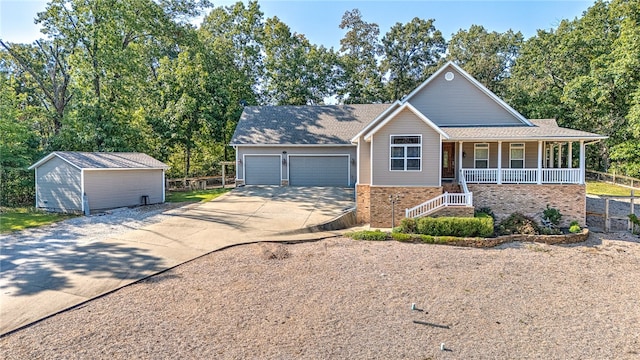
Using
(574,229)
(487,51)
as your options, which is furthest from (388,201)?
(487,51)

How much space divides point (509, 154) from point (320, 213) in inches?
379

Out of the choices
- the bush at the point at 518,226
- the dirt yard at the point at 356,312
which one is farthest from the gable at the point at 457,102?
the dirt yard at the point at 356,312

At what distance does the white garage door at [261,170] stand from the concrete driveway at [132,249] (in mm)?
4769

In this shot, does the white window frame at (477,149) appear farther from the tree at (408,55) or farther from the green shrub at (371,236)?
the tree at (408,55)

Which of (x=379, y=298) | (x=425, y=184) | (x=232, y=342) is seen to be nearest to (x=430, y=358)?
(x=379, y=298)

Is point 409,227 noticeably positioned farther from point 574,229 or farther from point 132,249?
point 132,249

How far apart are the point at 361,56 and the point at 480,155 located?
80.0 ft

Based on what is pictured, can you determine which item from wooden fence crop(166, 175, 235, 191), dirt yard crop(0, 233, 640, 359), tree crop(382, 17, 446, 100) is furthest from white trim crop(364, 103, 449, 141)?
tree crop(382, 17, 446, 100)

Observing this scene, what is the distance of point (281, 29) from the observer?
33438mm

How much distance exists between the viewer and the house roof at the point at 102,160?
16.5m

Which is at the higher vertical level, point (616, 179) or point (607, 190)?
point (616, 179)

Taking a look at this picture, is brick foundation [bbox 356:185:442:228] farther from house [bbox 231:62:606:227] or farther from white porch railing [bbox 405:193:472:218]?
white porch railing [bbox 405:193:472:218]

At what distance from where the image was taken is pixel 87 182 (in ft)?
53.4

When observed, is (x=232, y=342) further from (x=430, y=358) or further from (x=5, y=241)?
(x=5, y=241)
